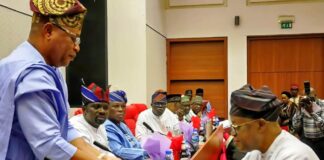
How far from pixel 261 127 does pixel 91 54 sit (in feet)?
14.4

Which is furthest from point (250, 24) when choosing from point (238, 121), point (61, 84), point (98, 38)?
point (61, 84)

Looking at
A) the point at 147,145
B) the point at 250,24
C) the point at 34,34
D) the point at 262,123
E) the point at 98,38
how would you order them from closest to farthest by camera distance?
the point at 34,34 < the point at 262,123 < the point at 147,145 < the point at 98,38 < the point at 250,24

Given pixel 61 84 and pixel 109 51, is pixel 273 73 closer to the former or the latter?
pixel 109 51

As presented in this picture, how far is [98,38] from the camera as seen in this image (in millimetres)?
5734

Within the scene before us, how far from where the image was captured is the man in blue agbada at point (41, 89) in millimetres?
962

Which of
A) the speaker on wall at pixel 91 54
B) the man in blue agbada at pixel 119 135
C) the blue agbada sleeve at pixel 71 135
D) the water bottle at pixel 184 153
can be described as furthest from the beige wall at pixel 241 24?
the blue agbada sleeve at pixel 71 135

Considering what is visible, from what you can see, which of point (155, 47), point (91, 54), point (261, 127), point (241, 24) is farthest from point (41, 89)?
point (241, 24)

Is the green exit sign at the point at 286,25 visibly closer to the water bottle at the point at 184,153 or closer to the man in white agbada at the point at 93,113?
the water bottle at the point at 184,153

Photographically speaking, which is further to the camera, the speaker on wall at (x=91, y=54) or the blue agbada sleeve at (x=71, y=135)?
the speaker on wall at (x=91, y=54)

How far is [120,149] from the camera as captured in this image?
9.33 feet

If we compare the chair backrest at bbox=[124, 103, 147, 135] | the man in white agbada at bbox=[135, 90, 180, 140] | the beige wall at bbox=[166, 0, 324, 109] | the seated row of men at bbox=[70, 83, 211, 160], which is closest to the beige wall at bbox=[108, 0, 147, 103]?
the chair backrest at bbox=[124, 103, 147, 135]

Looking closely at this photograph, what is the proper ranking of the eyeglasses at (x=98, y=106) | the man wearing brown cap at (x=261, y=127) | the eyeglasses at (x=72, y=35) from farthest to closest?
the eyeglasses at (x=98, y=106) → the man wearing brown cap at (x=261, y=127) → the eyeglasses at (x=72, y=35)

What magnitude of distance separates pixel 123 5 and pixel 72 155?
17.0ft

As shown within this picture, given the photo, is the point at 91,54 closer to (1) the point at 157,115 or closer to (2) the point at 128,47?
(2) the point at 128,47
